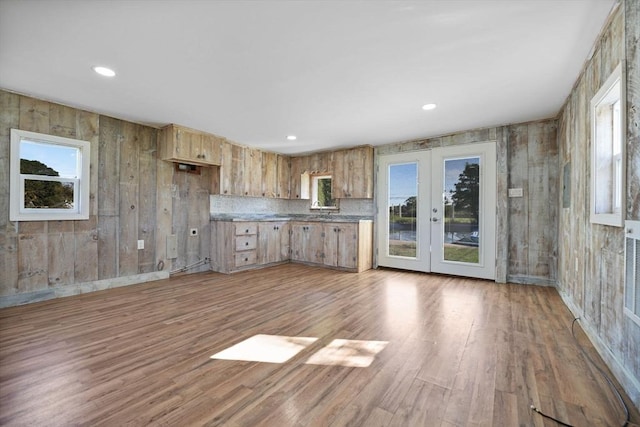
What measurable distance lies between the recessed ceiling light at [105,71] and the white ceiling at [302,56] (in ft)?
0.27

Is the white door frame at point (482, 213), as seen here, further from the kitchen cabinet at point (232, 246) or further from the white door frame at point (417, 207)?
the kitchen cabinet at point (232, 246)

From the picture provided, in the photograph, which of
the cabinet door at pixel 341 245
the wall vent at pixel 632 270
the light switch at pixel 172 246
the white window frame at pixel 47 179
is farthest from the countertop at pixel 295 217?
the wall vent at pixel 632 270

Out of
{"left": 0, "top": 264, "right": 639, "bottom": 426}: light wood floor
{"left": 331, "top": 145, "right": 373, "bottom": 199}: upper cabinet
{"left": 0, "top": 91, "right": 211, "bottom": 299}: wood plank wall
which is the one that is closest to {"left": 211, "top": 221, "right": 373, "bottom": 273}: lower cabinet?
{"left": 0, "top": 91, "right": 211, "bottom": 299}: wood plank wall

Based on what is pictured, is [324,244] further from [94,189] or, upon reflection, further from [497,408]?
[497,408]

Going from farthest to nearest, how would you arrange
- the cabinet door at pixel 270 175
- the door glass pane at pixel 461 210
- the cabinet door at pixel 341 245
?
the cabinet door at pixel 270 175 → the cabinet door at pixel 341 245 → the door glass pane at pixel 461 210

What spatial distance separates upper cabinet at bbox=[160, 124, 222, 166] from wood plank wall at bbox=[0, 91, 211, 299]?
22 cm

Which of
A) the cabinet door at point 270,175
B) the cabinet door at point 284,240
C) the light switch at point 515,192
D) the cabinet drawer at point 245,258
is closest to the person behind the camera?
the light switch at point 515,192

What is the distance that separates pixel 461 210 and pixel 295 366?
3.75 m

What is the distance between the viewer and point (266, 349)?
211cm

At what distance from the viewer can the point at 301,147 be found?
218 inches

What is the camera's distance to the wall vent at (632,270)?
4.96 feet

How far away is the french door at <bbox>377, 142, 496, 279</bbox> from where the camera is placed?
432 centimetres

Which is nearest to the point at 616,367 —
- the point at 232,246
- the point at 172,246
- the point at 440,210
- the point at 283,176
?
the point at 440,210

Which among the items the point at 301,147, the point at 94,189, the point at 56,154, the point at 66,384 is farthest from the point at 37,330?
the point at 301,147
